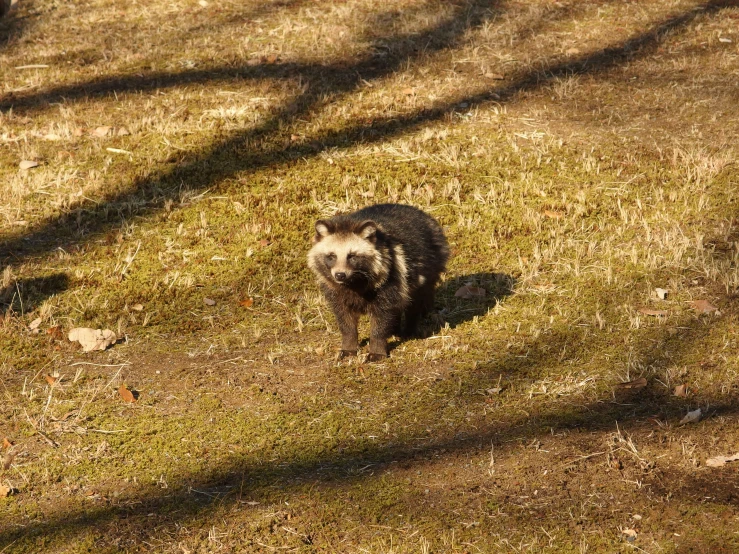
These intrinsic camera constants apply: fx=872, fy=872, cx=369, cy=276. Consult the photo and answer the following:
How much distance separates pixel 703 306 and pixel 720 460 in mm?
2435

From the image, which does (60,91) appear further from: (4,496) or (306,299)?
(4,496)

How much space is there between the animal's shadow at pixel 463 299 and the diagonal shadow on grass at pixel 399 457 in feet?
3.18

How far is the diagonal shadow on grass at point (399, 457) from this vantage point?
567cm

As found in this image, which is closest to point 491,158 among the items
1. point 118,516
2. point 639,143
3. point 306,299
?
point 639,143

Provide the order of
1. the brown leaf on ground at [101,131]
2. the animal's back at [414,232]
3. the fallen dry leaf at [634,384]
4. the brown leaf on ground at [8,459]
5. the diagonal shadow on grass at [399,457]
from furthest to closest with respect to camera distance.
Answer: the brown leaf on ground at [101,131] → the animal's back at [414,232] → the fallen dry leaf at [634,384] → the brown leaf on ground at [8,459] → the diagonal shadow on grass at [399,457]

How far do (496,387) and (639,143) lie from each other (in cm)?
587

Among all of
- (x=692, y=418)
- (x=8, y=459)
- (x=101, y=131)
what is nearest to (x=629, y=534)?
(x=692, y=418)

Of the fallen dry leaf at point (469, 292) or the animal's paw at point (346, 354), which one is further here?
the fallen dry leaf at point (469, 292)

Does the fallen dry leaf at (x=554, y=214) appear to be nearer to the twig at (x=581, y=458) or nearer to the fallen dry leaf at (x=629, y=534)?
the twig at (x=581, y=458)

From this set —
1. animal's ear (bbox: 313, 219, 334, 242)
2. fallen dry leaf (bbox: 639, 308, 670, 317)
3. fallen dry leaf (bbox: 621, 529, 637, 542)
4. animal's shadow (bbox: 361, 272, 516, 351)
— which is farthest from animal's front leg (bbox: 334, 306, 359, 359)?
fallen dry leaf (bbox: 621, 529, 637, 542)

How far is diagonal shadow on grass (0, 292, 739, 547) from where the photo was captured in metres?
5.67

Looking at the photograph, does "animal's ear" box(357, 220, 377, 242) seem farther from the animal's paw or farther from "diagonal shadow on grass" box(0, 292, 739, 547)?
"diagonal shadow on grass" box(0, 292, 739, 547)

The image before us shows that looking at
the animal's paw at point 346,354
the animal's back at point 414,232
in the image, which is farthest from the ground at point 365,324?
the animal's back at point 414,232

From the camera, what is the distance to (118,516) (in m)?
5.73
